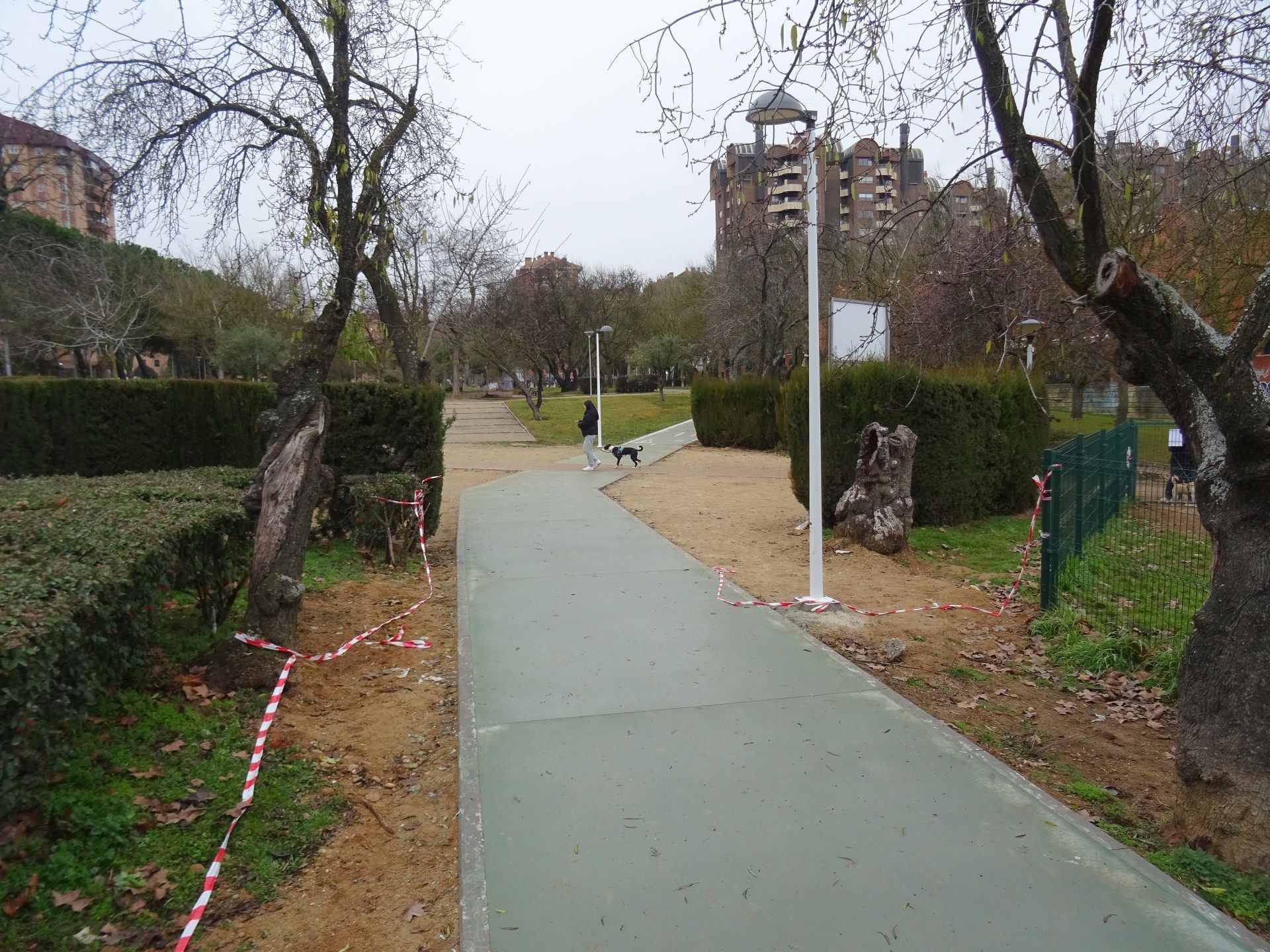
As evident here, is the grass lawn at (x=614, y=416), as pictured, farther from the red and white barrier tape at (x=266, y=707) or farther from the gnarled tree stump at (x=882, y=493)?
the red and white barrier tape at (x=266, y=707)

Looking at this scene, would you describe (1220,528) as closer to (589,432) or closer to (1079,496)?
(1079,496)

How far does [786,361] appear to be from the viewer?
35406 millimetres

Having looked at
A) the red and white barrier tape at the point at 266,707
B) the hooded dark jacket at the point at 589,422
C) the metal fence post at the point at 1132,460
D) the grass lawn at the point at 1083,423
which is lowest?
the red and white barrier tape at the point at 266,707

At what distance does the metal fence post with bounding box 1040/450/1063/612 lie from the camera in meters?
7.46

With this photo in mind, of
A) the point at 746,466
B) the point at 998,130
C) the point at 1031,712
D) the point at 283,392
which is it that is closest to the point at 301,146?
the point at 283,392

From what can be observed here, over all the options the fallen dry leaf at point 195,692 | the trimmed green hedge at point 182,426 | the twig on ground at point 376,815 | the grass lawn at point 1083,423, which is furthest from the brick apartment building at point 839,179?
the grass lawn at point 1083,423

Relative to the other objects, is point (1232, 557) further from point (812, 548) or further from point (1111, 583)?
point (1111, 583)

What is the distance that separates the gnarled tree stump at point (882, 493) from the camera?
403 inches

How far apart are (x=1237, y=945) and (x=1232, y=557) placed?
159 cm

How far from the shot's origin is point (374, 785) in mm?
4465

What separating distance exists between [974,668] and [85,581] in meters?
5.67

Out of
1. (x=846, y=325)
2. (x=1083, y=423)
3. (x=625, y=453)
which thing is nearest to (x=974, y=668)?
(x=846, y=325)

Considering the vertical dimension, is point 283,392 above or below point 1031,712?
above

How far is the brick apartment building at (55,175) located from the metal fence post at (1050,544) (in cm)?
878
